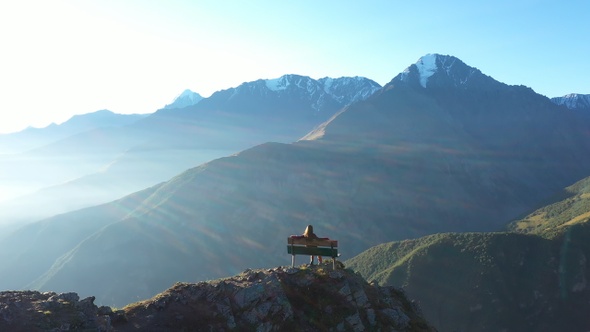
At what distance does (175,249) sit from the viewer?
189 metres

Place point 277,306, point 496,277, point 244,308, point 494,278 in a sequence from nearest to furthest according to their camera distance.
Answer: point 244,308
point 277,306
point 494,278
point 496,277

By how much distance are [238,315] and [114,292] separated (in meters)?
164

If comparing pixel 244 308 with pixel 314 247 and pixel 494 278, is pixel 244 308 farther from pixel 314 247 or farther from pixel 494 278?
pixel 494 278

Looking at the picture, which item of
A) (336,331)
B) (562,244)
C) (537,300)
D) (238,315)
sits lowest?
(537,300)

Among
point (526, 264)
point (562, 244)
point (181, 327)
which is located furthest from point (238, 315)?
point (562, 244)

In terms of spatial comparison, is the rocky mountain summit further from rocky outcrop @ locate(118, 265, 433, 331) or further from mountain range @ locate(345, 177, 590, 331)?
mountain range @ locate(345, 177, 590, 331)

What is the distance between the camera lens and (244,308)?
21.3 meters

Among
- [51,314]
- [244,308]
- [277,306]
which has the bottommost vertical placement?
[277,306]

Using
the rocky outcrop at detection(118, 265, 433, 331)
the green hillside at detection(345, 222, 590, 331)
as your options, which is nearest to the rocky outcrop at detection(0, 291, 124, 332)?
the rocky outcrop at detection(118, 265, 433, 331)

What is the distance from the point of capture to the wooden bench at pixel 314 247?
1005 inches

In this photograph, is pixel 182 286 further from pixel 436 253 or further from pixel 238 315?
pixel 436 253

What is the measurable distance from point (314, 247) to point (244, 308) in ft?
21.4

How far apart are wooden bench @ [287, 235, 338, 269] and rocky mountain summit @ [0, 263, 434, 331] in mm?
973

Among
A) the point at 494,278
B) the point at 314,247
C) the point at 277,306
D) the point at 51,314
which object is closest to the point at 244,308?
the point at 277,306
